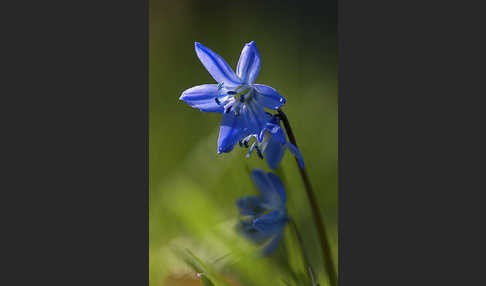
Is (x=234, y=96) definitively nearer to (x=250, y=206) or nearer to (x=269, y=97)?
(x=269, y=97)

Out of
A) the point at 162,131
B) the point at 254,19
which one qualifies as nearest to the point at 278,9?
the point at 254,19

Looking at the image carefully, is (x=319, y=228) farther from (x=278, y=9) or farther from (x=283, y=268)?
(x=278, y=9)

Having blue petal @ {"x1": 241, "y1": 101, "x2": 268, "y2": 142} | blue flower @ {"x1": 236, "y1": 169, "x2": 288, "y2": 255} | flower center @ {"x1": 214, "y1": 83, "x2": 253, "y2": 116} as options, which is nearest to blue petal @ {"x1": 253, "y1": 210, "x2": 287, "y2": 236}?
blue flower @ {"x1": 236, "y1": 169, "x2": 288, "y2": 255}

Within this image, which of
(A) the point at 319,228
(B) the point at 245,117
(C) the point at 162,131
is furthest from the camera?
(C) the point at 162,131

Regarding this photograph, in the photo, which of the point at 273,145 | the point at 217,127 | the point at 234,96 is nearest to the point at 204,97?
the point at 234,96

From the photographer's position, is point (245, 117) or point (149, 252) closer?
point (245, 117)

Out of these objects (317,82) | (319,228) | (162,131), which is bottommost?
(319,228)
